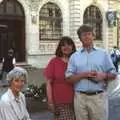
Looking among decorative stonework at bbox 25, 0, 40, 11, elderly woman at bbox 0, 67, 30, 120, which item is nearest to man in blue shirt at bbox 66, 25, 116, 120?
elderly woman at bbox 0, 67, 30, 120

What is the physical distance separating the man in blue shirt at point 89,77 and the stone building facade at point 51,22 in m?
27.4

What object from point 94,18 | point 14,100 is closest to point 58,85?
point 14,100

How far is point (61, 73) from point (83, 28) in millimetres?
642

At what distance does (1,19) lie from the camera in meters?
33.0

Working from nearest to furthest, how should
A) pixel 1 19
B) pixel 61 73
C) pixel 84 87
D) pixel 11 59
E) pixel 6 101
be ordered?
pixel 6 101, pixel 84 87, pixel 61 73, pixel 11 59, pixel 1 19

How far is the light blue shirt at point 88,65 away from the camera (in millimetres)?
5352

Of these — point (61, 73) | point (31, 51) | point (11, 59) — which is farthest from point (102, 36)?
point (61, 73)

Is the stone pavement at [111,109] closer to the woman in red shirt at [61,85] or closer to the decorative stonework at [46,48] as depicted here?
the woman in red shirt at [61,85]

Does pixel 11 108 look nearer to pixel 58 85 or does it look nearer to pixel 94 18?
pixel 58 85

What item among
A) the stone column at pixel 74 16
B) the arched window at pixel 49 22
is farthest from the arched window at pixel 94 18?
the arched window at pixel 49 22

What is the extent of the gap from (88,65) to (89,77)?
14cm

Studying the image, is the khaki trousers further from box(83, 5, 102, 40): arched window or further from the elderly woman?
box(83, 5, 102, 40): arched window

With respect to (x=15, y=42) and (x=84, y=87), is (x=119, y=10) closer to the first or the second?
(x=15, y=42)

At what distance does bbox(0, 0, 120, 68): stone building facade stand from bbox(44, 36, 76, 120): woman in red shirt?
26998mm
